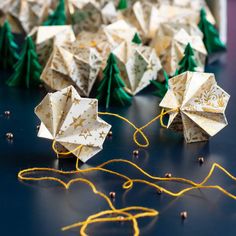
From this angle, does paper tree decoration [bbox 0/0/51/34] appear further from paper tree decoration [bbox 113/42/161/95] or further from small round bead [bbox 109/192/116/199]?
small round bead [bbox 109/192/116/199]

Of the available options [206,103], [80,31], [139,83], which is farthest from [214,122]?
[80,31]

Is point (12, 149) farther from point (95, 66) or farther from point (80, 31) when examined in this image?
point (80, 31)

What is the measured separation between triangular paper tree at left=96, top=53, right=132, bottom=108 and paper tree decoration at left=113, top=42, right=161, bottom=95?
50 millimetres

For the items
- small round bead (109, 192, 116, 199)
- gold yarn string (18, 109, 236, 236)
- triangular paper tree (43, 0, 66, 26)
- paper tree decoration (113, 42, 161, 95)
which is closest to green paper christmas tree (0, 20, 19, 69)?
triangular paper tree (43, 0, 66, 26)

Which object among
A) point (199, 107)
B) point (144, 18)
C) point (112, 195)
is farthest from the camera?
point (144, 18)

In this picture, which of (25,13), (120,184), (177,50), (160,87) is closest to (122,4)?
(25,13)

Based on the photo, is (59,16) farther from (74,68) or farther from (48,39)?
(74,68)

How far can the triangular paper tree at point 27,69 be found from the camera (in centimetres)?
140

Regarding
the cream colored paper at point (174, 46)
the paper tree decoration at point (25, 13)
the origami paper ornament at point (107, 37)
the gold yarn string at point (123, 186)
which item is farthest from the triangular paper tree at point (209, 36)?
the gold yarn string at point (123, 186)

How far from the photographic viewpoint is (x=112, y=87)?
1.30m

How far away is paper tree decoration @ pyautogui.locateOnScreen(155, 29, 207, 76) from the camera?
1435 mm

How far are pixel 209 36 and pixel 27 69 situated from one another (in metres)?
0.55

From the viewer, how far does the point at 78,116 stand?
3.30 ft

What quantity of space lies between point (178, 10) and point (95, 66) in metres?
0.48
